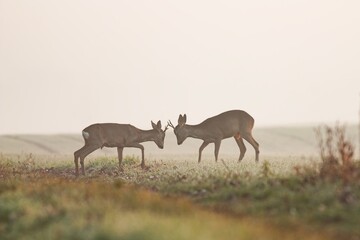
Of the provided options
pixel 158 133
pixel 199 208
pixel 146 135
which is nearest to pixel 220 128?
pixel 158 133

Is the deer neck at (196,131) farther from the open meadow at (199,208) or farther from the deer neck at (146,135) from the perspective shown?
the open meadow at (199,208)

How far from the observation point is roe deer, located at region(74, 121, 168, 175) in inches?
1156

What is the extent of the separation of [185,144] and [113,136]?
3887 centimetres

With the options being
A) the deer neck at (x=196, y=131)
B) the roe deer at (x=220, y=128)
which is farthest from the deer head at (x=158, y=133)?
the deer neck at (x=196, y=131)

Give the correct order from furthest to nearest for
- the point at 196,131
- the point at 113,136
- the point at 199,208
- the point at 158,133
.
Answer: the point at 196,131 < the point at 158,133 < the point at 113,136 < the point at 199,208

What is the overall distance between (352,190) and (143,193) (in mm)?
4399

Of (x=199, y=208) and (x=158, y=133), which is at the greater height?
(x=158, y=133)

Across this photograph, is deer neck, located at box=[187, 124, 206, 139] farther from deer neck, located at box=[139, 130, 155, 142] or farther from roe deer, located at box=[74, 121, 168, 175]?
deer neck, located at box=[139, 130, 155, 142]

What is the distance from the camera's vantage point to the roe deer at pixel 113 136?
2936 cm

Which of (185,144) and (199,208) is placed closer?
(199,208)

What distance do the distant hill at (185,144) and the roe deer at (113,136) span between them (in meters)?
29.2

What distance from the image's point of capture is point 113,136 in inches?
1169

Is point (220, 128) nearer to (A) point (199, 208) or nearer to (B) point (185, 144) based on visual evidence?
(A) point (199, 208)

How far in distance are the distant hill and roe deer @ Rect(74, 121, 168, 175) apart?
29.2 meters
